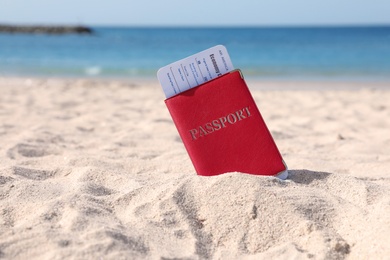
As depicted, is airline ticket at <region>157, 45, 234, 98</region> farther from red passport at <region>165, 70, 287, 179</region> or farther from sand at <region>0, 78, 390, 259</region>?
sand at <region>0, 78, 390, 259</region>

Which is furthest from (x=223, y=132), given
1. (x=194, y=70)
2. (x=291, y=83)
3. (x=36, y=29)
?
(x=36, y=29)

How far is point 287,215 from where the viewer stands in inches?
71.2

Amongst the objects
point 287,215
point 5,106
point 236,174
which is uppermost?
point 5,106

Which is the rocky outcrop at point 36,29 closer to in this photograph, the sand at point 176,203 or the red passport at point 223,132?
the sand at point 176,203

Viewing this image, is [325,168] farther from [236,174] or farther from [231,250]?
[231,250]

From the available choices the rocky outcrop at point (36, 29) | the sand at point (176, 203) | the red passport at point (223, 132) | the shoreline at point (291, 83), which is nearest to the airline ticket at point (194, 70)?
the red passport at point (223, 132)

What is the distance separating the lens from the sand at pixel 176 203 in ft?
5.29

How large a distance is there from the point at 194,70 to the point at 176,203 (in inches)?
22.4

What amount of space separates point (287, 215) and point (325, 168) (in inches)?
35.2

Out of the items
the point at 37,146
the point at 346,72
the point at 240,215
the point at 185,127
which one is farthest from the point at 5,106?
the point at 346,72

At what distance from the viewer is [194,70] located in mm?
2131

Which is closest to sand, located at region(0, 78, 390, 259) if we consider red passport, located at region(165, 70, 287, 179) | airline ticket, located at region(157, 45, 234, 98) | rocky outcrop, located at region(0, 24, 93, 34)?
red passport, located at region(165, 70, 287, 179)

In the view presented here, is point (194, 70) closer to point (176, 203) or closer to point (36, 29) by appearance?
point (176, 203)

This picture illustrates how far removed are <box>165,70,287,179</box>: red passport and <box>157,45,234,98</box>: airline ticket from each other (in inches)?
1.4
